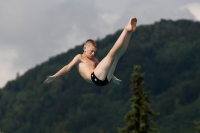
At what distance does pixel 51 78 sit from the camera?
74.6 feet

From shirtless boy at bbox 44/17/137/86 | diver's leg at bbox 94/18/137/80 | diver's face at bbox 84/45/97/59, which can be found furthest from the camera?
diver's face at bbox 84/45/97/59

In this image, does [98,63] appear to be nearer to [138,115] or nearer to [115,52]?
[115,52]

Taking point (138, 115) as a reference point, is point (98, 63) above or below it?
below

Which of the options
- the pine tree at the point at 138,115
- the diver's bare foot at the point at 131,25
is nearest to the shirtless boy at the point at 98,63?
the diver's bare foot at the point at 131,25

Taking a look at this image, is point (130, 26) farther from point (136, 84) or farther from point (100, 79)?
point (136, 84)

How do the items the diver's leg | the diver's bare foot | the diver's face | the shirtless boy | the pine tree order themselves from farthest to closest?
the pine tree, the diver's face, the shirtless boy, the diver's leg, the diver's bare foot

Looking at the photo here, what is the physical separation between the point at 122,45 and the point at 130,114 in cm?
5341

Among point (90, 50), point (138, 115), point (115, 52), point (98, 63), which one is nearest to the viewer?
point (115, 52)

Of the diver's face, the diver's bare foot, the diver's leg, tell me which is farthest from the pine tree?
the diver's bare foot

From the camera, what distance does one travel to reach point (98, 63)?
24.3 m

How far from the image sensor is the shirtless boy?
23.1m

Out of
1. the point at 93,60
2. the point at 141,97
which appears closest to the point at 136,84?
the point at 141,97

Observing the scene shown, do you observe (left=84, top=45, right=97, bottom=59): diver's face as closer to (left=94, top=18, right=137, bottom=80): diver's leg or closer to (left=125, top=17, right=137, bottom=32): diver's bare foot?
(left=94, top=18, right=137, bottom=80): diver's leg

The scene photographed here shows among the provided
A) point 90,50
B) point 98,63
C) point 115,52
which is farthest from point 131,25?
point 98,63
